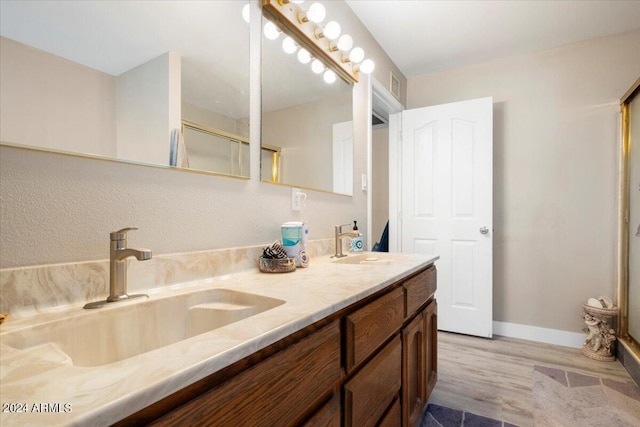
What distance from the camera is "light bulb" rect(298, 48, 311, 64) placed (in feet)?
5.29

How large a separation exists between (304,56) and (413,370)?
1.56 metres

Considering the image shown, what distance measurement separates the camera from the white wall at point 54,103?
2.19ft

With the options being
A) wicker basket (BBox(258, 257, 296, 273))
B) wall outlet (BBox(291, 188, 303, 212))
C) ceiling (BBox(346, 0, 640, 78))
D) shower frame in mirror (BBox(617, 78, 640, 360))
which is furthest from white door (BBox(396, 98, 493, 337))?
wicker basket (BBox(258, 257, 296, 273))

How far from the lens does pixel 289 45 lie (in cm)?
153

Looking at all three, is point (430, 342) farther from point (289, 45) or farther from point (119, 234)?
point (289, 45)

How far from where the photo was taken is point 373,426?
975mm

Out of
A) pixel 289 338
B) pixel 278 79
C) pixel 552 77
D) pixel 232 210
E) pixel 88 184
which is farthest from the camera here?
pixel 552 77

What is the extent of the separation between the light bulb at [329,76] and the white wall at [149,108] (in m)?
0.97

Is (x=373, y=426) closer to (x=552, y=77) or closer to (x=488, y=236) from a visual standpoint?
(x=488, y=236)

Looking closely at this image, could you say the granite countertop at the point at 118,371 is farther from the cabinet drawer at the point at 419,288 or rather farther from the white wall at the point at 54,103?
the cabinet drawer at the point at 419,288

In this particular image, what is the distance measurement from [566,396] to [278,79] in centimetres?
228

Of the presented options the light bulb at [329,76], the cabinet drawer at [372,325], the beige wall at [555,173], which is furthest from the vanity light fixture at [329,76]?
the beige wall at [555,173]

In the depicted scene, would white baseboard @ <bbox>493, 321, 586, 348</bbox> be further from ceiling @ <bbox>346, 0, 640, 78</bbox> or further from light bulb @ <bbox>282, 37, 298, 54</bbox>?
light bulb @ <bbox>282, 37, 298, 54</bbox>

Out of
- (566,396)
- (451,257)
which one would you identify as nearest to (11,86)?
(566,396)
